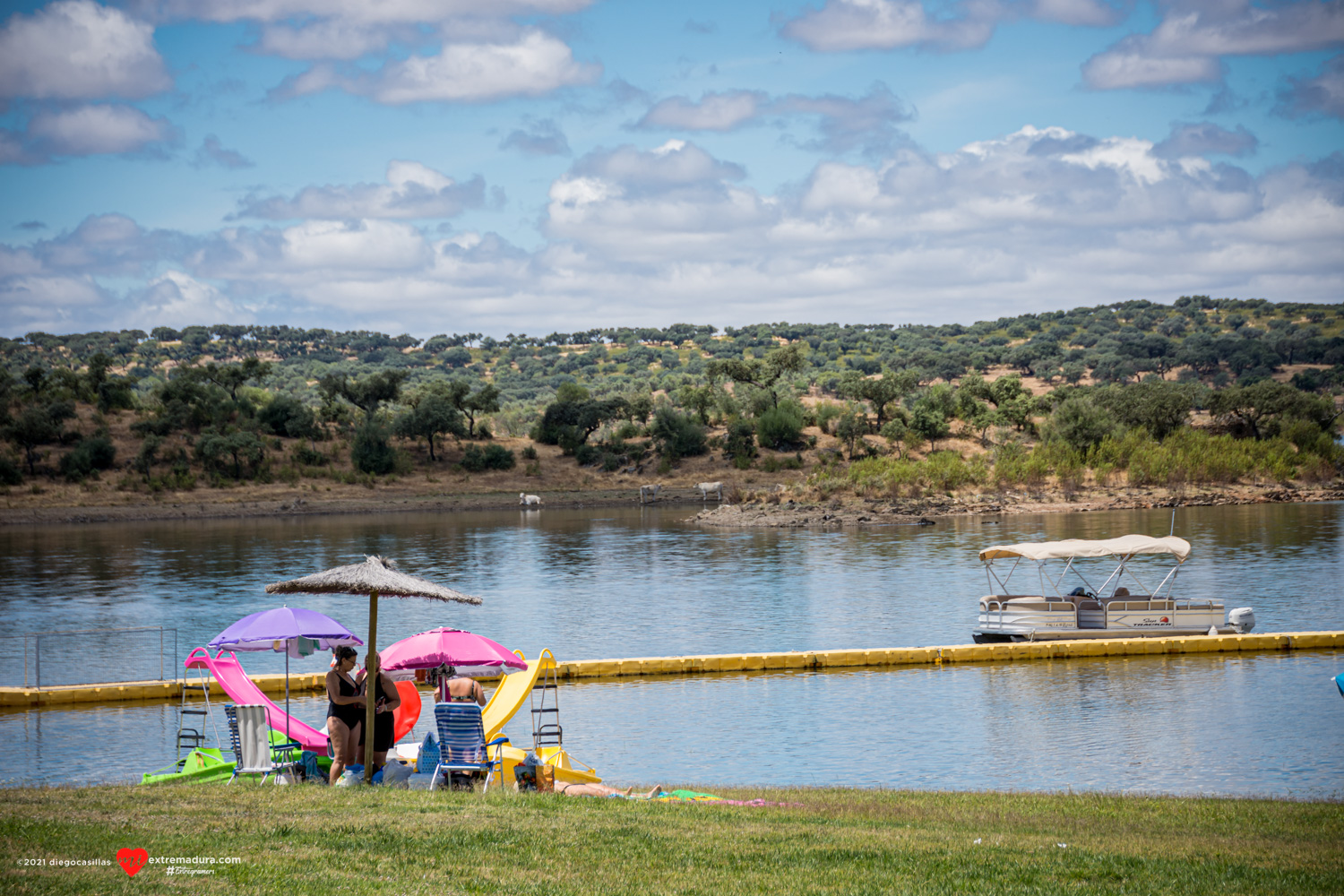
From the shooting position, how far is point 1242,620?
27422mm

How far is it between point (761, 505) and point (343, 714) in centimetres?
5957

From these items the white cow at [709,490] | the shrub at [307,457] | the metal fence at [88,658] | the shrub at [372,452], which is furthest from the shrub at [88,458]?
the metal fence at [88,658]

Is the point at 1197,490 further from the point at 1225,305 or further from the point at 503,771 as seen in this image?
the point at 1225,305

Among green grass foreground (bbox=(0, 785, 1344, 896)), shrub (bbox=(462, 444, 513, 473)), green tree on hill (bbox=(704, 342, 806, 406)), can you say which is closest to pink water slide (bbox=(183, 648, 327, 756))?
green grass foreground (bbox=(0, 785, 1344, 896))

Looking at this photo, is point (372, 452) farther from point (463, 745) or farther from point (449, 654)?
point (463, 745)

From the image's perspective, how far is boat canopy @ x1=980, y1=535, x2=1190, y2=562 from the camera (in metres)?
28.1

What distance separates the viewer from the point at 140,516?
3031 inches

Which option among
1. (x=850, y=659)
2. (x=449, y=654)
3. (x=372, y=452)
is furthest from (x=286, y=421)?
(x=449, y=654)

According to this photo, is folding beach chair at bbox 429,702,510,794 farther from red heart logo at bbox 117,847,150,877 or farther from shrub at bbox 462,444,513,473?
shrub at bbox 462,444,513,473

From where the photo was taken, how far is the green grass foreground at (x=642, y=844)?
29.2ft

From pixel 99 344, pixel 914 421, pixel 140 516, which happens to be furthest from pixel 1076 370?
pixel 99 344

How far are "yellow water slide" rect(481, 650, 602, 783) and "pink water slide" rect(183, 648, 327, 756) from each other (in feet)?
8.10

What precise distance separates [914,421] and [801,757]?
7118cm

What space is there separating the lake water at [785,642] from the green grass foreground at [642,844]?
4473 millimetres
